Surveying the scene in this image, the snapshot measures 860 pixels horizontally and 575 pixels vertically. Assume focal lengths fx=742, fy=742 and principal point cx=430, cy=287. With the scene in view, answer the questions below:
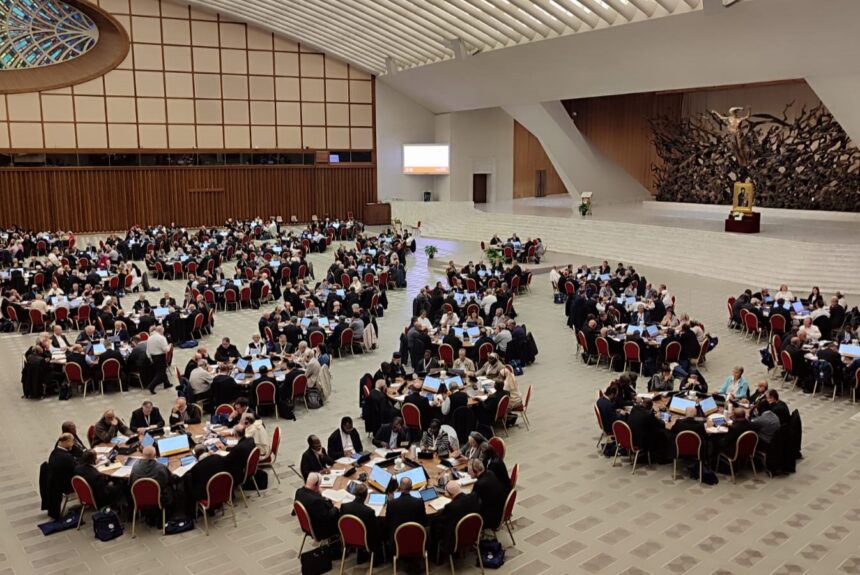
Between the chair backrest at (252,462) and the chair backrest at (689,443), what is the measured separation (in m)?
4.77

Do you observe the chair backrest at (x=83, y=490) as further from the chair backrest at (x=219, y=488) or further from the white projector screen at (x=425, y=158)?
the white projector screen at (x=425, y=158)

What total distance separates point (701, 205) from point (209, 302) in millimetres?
22445

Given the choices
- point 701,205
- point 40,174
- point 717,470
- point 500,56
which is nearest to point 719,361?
point 717,470

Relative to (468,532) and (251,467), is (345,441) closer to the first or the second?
(251,467)

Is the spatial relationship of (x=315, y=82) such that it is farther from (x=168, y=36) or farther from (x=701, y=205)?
(x=701, y=205)

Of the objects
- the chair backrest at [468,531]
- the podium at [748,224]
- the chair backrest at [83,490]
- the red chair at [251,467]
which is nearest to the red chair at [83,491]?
the chair backrest at [83,490]

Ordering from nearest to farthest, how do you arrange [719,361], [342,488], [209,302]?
[342,488], [719,361], [209,302]

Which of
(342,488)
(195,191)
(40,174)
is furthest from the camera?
(195,191)

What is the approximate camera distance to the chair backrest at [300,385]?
10.8m

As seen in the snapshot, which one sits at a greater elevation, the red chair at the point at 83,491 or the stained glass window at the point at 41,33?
the stained glass window at the point at 41,33

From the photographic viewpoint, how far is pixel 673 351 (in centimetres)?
1248

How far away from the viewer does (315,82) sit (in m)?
35.0

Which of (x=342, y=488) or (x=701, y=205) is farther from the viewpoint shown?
(x=701, y=205)

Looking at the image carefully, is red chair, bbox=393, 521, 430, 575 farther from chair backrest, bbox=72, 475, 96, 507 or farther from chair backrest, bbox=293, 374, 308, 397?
chair backrest, bbox=293, 374, 308, 397
